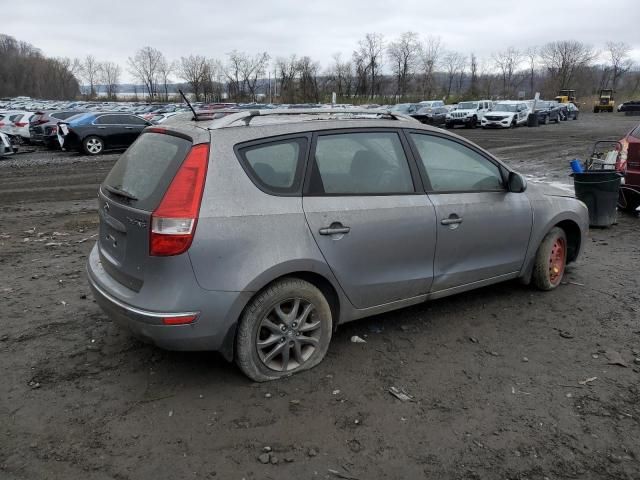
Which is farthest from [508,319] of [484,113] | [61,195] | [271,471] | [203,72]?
[203,72]

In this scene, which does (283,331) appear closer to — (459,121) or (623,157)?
(623,157)

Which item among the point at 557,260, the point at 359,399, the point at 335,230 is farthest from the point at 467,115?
the point at 359,399

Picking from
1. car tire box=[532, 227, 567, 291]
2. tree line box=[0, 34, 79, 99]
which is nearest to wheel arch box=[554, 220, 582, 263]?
car tire box=[532, 227, 567, 291]

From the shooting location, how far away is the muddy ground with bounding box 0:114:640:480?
2725mm

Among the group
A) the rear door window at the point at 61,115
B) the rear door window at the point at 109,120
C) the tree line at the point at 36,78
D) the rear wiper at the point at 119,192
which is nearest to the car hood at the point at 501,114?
the rear door window at the point at 109,120

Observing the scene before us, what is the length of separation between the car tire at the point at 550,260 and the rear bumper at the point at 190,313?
3.05 meters

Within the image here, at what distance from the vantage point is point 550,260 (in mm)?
4992

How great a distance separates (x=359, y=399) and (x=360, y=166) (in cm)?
158

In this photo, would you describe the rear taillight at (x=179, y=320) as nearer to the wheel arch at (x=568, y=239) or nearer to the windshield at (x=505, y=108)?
the wheel arch at (x=568, y=239)

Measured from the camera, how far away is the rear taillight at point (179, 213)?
297cm

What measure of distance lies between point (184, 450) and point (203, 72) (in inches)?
3497

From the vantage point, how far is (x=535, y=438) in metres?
2.92

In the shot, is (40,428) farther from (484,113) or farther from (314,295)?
(484,113)

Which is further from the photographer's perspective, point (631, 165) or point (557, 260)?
point (631, 165)
